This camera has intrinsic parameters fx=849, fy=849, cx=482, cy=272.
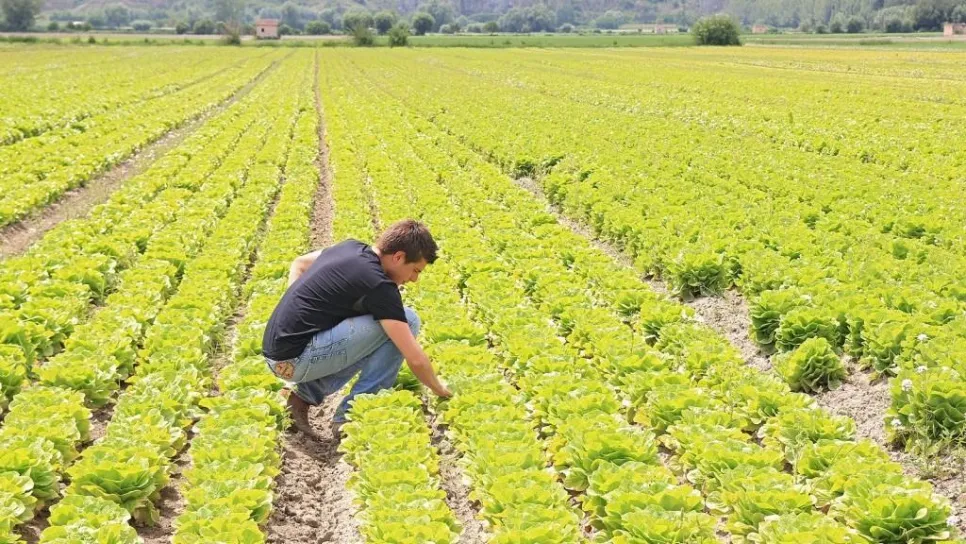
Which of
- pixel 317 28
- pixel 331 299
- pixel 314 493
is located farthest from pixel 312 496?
pixel 317 28

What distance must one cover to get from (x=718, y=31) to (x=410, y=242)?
97989mm

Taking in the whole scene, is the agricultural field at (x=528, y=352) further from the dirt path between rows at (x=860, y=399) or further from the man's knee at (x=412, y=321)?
the man's knee at (x=412, y=321)

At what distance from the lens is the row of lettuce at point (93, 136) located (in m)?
15.8

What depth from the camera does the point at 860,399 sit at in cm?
708

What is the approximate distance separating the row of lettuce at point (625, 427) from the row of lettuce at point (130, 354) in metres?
1.89

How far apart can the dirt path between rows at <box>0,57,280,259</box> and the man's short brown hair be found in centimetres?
858

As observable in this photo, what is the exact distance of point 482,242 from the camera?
1149cm

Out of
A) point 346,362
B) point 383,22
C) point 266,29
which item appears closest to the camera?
point 346,362

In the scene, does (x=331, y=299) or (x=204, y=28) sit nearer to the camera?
(x=331, y=299)

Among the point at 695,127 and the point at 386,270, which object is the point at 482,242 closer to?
the point at 386,270

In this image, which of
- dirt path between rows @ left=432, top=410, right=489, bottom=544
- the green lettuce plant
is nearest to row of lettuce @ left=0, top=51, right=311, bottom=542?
dirt path between rows @ left=432, top=410, right=489, bottom=544

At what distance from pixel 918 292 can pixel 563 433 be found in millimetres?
4280

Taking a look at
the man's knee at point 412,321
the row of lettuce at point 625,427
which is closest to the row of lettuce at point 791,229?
the row of lettuce at point 625,427

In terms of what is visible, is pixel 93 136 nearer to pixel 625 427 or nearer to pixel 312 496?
pixel 312 496
